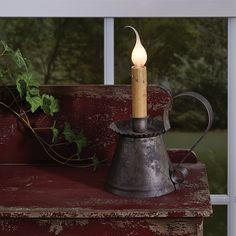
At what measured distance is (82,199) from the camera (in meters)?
1.18

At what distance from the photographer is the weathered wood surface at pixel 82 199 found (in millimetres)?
1127

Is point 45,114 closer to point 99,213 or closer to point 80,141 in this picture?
point 80,141

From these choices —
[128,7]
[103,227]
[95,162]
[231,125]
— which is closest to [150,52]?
[128,7]

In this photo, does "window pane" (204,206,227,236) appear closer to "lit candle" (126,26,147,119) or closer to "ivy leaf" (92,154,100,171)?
"ivy leaf" (92,154,100,171)

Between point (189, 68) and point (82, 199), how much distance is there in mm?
574

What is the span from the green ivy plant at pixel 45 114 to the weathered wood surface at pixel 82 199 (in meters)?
0.06

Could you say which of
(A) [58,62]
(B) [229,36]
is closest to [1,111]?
(A) [58,62]

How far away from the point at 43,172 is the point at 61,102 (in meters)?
0.15

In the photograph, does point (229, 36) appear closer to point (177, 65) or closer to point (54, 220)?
point (177, 65)

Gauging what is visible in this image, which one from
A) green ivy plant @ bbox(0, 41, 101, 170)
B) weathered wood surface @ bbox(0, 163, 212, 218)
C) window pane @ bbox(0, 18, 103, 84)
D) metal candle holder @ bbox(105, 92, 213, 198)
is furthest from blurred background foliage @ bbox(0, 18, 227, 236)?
metal candle holder @ bbox(105, 92, 213, 198)

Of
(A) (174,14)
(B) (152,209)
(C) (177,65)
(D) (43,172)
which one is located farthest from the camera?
(C) (177,65)

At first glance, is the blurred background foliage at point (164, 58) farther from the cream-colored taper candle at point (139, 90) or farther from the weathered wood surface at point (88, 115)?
the cream-colored taper candle at point (139, 90)

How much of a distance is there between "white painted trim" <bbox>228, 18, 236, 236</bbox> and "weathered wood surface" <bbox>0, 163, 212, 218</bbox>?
24 cm

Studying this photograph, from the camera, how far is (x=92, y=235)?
1.16 metres
